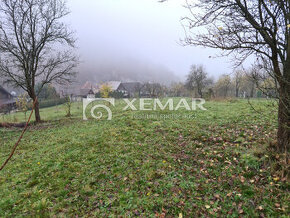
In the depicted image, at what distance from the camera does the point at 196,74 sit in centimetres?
2598

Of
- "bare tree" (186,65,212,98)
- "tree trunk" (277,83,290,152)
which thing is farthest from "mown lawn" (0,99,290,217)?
"bare tree" (186,65,212,98)

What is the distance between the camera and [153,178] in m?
3.41

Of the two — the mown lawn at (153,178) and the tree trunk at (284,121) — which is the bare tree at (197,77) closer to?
the mown lawn at (153,178)

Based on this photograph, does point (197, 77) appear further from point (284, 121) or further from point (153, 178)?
point (153, 178)

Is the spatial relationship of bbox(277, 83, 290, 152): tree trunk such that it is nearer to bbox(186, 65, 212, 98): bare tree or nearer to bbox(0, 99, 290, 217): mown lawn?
bbox(0, 99, 290, 217): mown lawn

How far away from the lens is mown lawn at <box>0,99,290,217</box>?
8.62 feet

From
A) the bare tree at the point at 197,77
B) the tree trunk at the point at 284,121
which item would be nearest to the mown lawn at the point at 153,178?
the tree trunk at the point at 284,121

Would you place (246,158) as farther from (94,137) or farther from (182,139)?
(94,137)

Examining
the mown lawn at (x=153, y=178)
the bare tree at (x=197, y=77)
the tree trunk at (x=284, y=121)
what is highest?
the bare tree at (x=197, y=77)

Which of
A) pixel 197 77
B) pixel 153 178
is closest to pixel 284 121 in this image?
pixel 153 178

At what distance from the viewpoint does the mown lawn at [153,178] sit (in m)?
2.63

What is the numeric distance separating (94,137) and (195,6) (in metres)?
5.48

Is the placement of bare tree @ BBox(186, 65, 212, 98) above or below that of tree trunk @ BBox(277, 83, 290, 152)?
above

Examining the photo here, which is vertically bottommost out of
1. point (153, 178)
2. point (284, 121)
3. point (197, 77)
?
point (153, 178)
